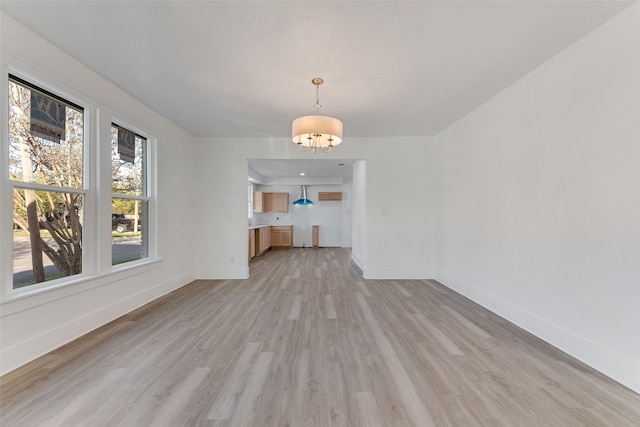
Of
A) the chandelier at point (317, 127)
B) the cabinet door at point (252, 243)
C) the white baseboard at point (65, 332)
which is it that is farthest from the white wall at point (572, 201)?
the cabinet door at point (252, 243)

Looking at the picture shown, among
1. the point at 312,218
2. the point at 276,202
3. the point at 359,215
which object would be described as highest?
the point at 276,202

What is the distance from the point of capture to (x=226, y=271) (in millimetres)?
4934

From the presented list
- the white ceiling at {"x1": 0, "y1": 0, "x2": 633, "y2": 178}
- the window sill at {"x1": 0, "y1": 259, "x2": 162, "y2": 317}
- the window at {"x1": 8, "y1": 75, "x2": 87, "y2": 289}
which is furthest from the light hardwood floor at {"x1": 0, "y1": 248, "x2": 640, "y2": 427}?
the white ceiling at {"x1": 0, "y1": 0, "x2": 633, "y2": 178}

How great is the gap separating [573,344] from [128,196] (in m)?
4.92

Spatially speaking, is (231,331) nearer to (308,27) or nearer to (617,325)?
(308,27)

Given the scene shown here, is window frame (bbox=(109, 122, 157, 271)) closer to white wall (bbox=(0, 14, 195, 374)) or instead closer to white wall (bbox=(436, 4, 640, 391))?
white wall (bbox=(0, 14, 195, 374))

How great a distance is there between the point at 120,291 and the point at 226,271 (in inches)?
76.7

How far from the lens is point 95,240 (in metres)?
2.77

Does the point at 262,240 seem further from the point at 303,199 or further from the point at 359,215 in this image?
the point at 359,215

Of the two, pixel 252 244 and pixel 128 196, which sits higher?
pixel 128 196

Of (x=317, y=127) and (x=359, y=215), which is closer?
(x=317, y=127)

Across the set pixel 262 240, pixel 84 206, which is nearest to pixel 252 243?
pixel 262 240

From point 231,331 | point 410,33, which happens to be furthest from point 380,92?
point 231,331

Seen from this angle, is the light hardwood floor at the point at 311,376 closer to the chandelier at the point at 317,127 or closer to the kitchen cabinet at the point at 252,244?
the chandelier at the point at 317,127
